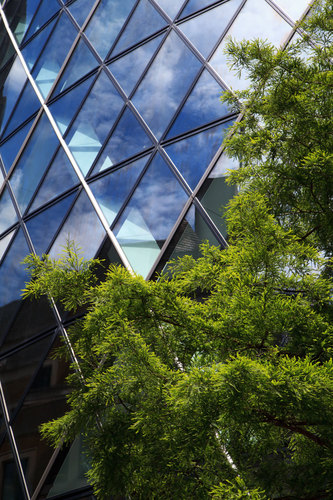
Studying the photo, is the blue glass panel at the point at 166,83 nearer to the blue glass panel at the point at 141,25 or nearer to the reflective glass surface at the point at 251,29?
the reflective glass surface at the point at 251,29

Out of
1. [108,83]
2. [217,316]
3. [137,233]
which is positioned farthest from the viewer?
[108,83]

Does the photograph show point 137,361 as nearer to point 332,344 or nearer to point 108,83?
point 332,344

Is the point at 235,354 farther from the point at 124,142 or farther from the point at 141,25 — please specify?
the point at 141,25

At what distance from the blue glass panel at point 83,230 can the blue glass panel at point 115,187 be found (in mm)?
281

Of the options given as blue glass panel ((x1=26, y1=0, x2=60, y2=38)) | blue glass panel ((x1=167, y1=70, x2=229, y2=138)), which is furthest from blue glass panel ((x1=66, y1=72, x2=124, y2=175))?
blue glass panel ((x1=26, y1=0, x2=60, y2=38))

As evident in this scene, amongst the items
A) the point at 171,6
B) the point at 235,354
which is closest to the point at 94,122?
the point at 171,6

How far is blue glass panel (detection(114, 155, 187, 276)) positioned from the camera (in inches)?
386

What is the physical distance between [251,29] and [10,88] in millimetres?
8996

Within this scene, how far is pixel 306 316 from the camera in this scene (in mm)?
4871

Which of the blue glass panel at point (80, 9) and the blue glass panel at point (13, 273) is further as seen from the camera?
the blue glass panel at point (80, 9)

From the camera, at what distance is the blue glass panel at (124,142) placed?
446 inches

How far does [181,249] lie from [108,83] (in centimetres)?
570

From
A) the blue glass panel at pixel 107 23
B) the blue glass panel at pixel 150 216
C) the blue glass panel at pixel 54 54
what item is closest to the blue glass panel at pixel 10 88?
the blue glass panel at pixel 54 54

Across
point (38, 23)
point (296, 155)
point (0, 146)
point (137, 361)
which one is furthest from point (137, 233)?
point (38, 23)
